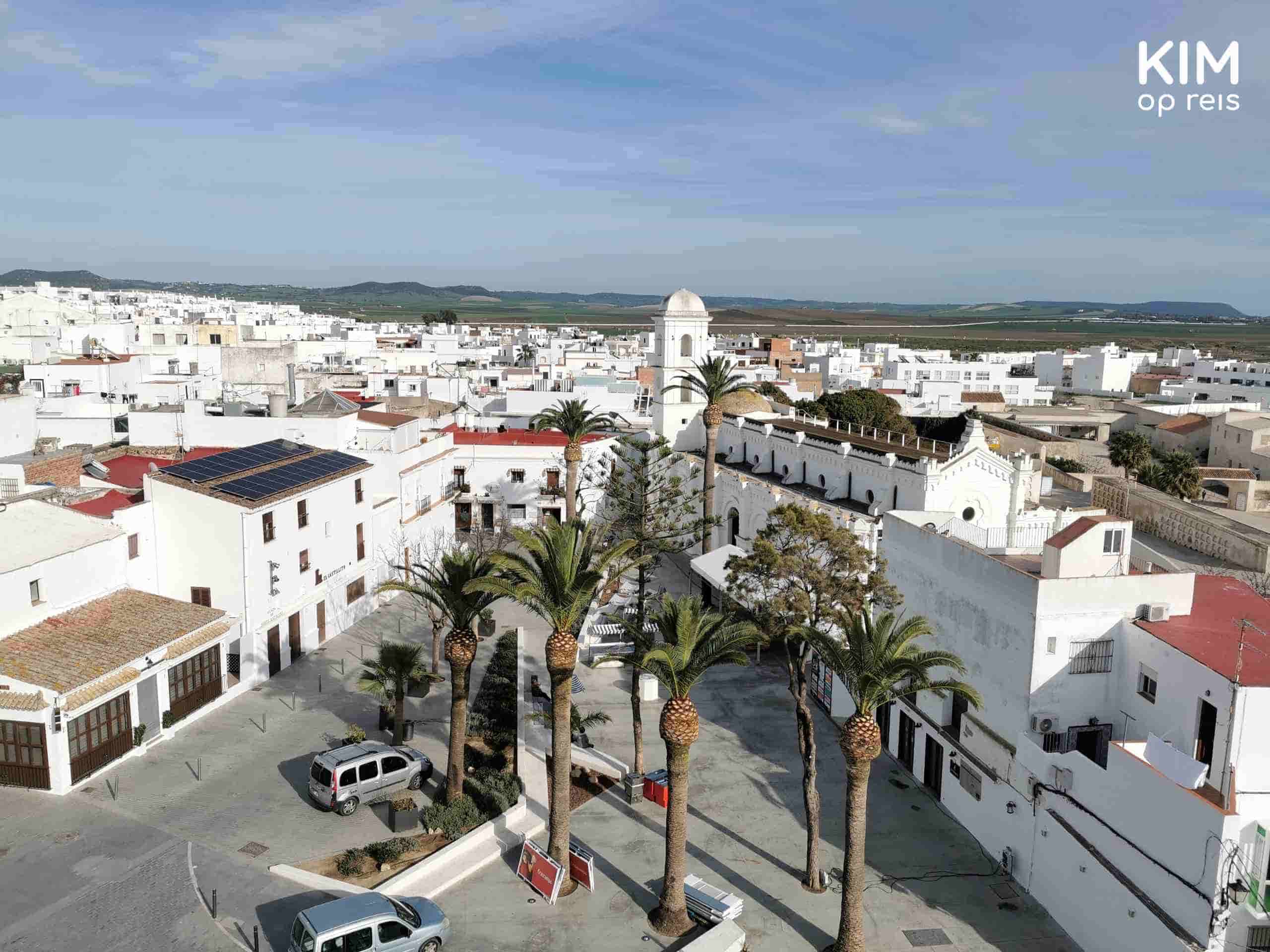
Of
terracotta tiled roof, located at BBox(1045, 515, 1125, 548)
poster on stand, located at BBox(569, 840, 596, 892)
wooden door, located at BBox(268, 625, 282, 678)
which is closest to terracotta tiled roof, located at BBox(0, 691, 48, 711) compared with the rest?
wooden door, located at BBox(268, 625, 282, 678)

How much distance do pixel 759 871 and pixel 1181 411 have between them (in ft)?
298

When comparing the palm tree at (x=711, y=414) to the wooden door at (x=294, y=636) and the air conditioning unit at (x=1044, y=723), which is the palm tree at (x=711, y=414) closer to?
the wooden door at (x=294, y=636)

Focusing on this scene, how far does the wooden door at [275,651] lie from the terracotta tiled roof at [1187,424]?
8075 centimetres

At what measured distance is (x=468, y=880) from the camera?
63.3ft

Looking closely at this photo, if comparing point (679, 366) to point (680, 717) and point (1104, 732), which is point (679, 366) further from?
point (680, 717)

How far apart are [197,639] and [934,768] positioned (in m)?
19.7

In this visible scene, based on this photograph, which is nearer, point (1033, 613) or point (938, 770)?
point (1033, 613)

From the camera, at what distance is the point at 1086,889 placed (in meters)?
18.0

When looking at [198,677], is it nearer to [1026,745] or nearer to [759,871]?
[759,871]

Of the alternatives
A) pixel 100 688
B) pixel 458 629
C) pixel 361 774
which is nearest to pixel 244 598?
pixel 100 688

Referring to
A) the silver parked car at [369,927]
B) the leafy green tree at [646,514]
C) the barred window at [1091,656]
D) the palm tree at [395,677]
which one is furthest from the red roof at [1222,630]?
the palm tree at [395,677]

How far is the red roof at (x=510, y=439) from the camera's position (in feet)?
163

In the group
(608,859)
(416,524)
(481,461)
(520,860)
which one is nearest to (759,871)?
(608,859)

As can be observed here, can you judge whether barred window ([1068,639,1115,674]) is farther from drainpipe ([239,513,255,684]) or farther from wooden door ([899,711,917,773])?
Result: drainpipe ([239,513,255,684])
